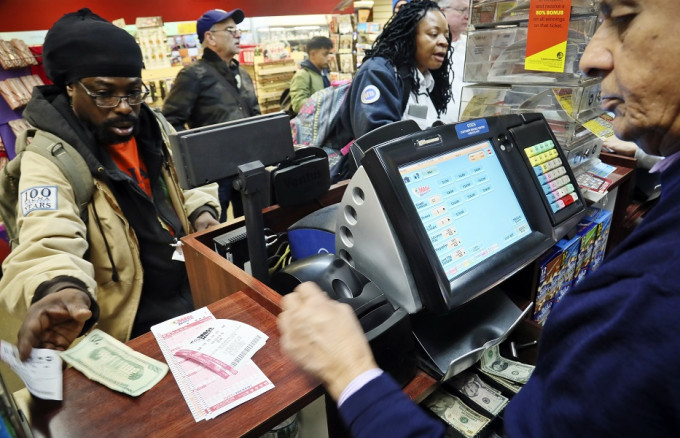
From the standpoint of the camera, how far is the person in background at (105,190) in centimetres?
129

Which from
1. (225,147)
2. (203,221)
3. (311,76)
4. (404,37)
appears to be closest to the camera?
(225,147)

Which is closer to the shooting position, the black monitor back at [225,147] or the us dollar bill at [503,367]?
the black monitor back at [225,147]

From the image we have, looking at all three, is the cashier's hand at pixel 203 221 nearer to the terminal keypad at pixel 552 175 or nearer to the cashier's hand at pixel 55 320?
the cashier's hand at pixel 55 320

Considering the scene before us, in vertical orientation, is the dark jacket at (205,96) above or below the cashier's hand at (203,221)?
above

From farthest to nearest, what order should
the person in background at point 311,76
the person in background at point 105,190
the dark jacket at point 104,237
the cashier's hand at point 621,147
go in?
the person in background at point 311,76 < the cashier's hand at point 621,147 < the person in background at point 105,190 < the dark jacket at point 104,237

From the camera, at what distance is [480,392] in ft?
3.16

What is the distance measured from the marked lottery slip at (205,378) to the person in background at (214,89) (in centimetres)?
212

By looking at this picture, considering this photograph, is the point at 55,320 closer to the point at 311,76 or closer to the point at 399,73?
the point at 399,73

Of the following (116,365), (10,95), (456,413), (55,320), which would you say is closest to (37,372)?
(116,365)

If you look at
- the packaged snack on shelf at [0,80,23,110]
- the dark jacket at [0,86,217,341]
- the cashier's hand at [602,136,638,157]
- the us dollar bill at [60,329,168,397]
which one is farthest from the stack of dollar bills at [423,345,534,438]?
the packaged snack on shelf at [0,80,23,110]

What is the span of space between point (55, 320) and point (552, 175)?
126cm

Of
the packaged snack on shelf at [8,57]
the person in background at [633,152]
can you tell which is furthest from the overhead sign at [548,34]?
the packaged snack on shelf at [8,57]

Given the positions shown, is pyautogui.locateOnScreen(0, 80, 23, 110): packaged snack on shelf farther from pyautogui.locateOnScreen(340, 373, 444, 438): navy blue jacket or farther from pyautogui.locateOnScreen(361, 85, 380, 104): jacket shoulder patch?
pyautogui.locateOnScreen(340, 373, 444, 438): navy blue jacket

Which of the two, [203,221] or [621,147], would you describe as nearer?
[203,221]
